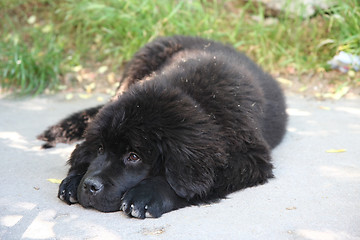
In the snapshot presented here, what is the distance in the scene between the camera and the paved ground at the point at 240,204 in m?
2.75

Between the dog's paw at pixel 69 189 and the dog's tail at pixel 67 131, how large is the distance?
1.16 m

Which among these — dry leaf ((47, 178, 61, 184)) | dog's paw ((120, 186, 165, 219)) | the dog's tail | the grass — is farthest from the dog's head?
the grass

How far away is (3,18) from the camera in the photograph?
25.1 feet

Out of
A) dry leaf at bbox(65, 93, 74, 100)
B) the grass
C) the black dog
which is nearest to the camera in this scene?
the black dog

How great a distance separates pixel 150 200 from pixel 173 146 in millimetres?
366

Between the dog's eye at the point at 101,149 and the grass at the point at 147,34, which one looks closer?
the dog's eye at the point at 101,149

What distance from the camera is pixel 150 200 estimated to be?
298cm

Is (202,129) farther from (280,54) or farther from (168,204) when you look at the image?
(280,54)

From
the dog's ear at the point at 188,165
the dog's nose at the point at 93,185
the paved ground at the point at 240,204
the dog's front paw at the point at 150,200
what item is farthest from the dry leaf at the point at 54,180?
the dog's ear at the point at 188,165

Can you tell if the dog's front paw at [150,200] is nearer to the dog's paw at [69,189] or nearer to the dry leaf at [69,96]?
the dog's paw at [69,189]

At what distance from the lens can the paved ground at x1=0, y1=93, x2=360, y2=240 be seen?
2.75 metres

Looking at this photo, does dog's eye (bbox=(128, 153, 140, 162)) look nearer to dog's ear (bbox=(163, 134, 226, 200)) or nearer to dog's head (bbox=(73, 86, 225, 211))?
dog's head (bbox=(73, 86, 225, 211))

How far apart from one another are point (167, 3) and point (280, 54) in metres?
1.67

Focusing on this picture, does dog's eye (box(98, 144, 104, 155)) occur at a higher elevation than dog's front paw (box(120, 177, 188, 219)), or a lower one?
higher
